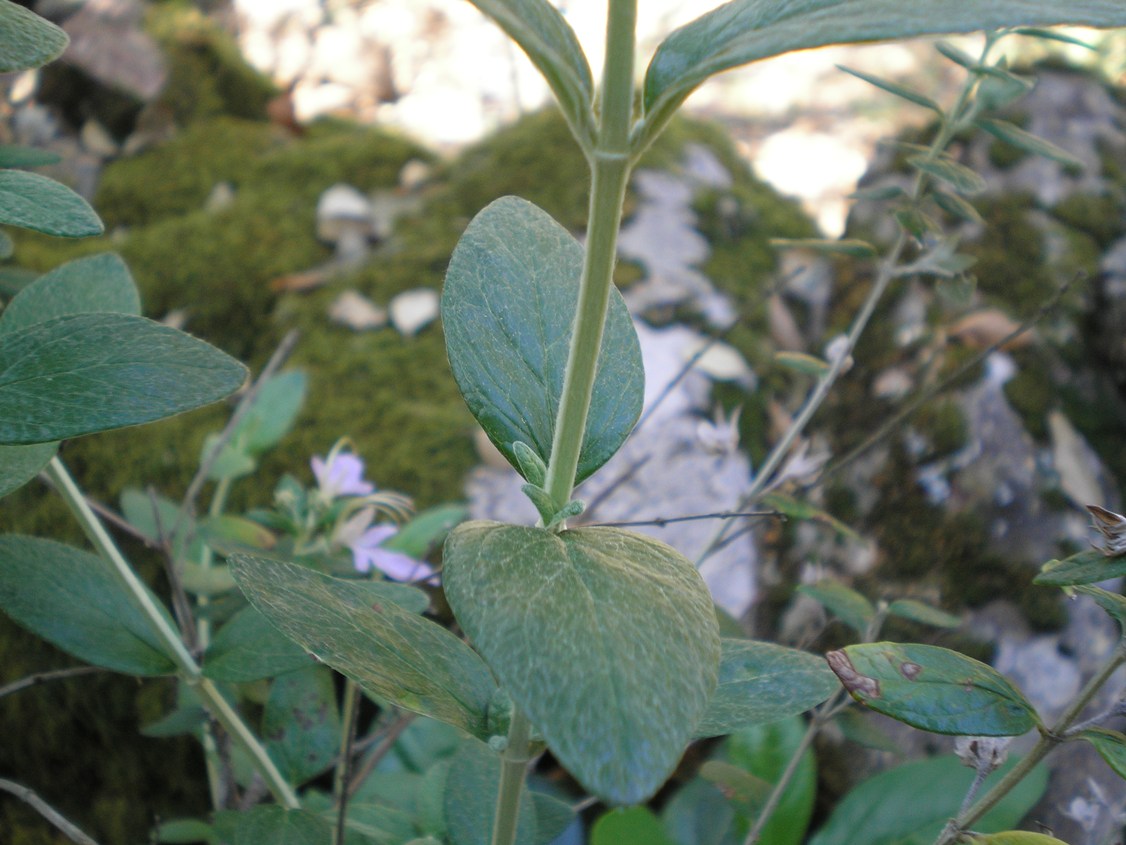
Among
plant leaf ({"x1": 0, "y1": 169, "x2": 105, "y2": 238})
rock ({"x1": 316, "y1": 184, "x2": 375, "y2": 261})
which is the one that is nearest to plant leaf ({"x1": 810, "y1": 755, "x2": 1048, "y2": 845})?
plant leaf ({"x1": 0, "y1": 169, "x2": 105, "y2": 238})

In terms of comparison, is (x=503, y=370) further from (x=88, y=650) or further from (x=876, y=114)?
(x=876, y=114)

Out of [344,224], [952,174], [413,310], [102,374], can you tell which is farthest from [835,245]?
[344,224]

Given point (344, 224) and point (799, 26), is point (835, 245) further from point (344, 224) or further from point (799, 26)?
point (344, 224)

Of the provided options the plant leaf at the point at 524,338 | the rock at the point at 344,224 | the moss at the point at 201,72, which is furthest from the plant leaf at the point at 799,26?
the moss at the point at 201,72

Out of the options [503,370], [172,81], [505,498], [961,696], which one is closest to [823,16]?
[503,370]

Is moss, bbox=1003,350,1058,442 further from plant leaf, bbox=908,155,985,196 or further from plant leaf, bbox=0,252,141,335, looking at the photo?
plant leaf, bbox=0,252,141,335

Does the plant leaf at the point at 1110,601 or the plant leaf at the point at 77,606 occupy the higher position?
the plant leaf at the point at 1110,601

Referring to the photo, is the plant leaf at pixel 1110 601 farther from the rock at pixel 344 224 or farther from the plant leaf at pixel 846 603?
the rock at pixel 344 224
